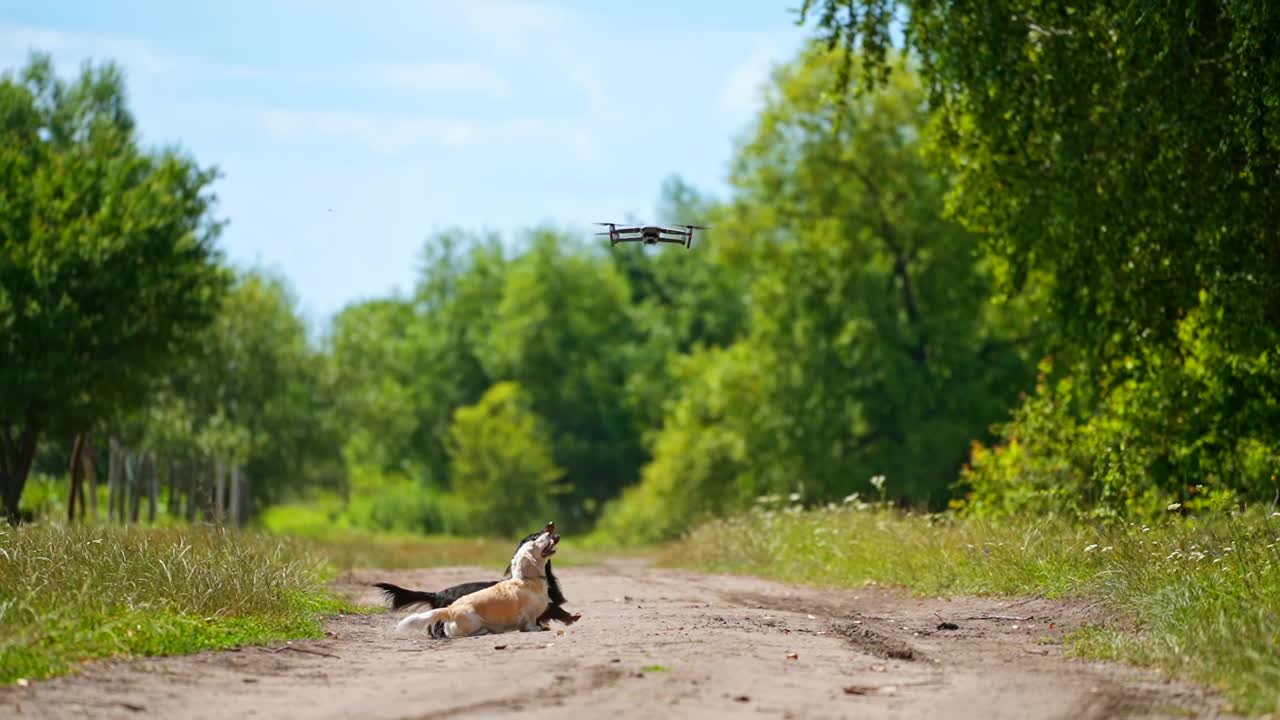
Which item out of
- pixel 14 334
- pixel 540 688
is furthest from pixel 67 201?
pixel 540 688

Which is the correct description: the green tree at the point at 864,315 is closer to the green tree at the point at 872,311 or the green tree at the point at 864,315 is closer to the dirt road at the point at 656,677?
the green tree at the point at 872,311

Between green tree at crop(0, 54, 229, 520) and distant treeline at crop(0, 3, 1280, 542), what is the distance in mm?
79

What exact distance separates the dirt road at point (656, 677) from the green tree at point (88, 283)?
623 inches

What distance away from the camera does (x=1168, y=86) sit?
16.3 metres

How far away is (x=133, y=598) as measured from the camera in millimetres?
11609

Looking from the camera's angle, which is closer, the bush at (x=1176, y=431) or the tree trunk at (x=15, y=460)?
the bush at (x=1176, y=431)

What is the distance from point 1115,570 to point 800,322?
32.8 metres

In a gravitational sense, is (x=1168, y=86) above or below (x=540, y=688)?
above

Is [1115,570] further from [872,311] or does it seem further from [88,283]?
[872,311]

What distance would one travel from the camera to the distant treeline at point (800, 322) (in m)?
18.1

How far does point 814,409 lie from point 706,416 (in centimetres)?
895

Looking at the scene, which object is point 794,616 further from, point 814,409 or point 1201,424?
point 814,409

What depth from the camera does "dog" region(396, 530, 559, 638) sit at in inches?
→ 480

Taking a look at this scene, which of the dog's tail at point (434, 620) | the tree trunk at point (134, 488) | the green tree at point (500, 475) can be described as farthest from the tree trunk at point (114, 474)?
the green tree at point (500, 475)
